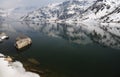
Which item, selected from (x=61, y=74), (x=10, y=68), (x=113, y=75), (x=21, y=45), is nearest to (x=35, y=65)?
(x=10, y=68)

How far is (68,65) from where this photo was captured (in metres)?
64.0

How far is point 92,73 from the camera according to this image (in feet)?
178

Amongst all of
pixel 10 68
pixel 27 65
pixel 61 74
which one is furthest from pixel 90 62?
pixel 10 68

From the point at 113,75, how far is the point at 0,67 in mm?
33459

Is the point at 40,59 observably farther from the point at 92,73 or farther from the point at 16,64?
the point at 92,73

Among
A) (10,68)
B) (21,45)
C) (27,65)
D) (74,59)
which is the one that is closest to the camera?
(10,68)

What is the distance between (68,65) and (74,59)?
8688 millimetres

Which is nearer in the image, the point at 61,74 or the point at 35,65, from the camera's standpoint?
the point at 61,74

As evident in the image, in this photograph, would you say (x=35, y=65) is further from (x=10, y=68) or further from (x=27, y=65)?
(x=10, y=68)

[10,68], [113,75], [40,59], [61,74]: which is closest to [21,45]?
[40,59]

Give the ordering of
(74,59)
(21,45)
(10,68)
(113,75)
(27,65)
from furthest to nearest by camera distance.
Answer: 1. (21,45)
2. (74,59)
3. (27,65)
4. (10,68)
5. (113,75)

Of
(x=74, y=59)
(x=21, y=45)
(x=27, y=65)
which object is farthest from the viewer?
(x=21, y=45)

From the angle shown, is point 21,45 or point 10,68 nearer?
point 10,68

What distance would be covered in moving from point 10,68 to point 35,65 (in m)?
9.07
